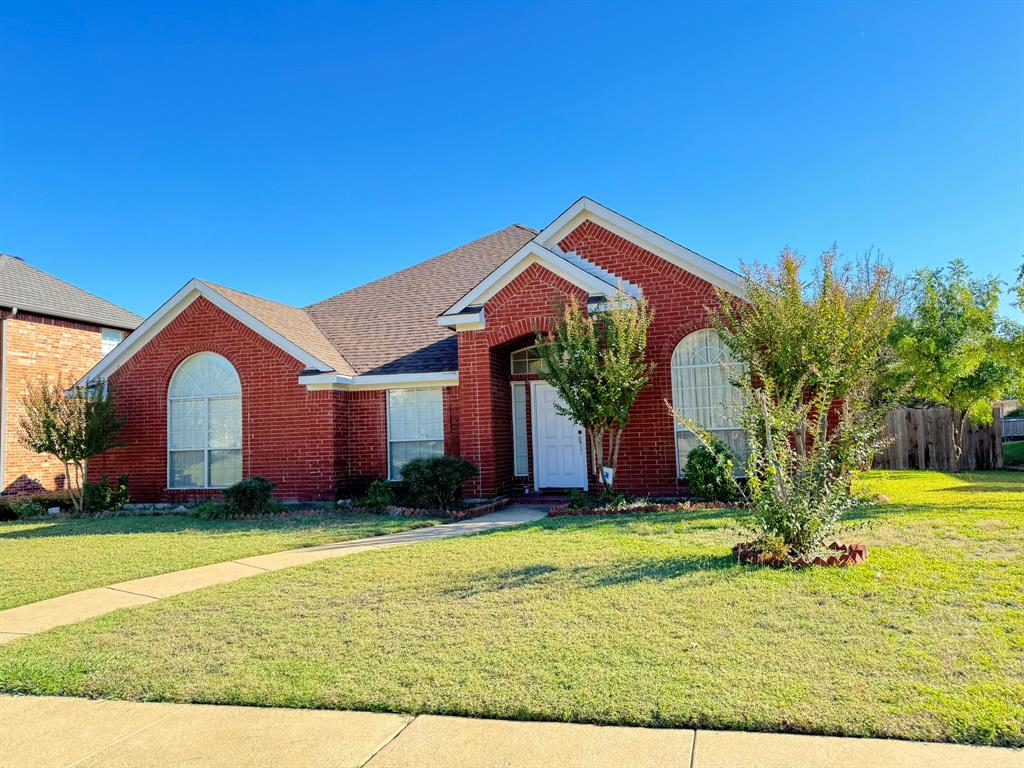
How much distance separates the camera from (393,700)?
4242mm

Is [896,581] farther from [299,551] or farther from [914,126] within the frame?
[914,126]

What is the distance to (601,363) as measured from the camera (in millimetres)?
13078

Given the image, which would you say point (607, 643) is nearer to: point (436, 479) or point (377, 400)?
point (436, 479)

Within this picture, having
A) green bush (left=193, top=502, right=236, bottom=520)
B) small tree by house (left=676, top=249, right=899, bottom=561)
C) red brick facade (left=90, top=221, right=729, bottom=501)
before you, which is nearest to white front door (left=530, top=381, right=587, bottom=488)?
red brick facade (left=90, top=221, right=729, bottom=501)

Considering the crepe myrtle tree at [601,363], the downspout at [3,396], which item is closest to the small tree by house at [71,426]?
the downspout at [3,396]

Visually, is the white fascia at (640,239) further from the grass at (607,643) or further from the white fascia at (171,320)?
the grass at (607,643)

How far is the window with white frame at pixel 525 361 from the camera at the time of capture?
15844 millimetres

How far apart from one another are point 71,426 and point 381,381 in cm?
663

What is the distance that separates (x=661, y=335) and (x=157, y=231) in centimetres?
1935

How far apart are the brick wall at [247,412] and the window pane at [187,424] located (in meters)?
0.20

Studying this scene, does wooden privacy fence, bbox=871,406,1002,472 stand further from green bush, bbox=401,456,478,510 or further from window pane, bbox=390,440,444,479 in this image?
green bush, bbox=401,456,478,510

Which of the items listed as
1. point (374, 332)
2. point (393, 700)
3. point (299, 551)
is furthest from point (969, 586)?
point (374, 332)

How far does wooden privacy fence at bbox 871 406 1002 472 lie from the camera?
2181 centimetres

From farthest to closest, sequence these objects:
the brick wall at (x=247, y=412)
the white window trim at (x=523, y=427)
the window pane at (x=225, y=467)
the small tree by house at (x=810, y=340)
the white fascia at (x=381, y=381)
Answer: the window pane at (x=225, y=467), the white window trim at (x=523, y=427), the brick wall at (x=247, y=412), the white fascia at (x=381, y=381), the small tree by house at (x=810, y=340)
